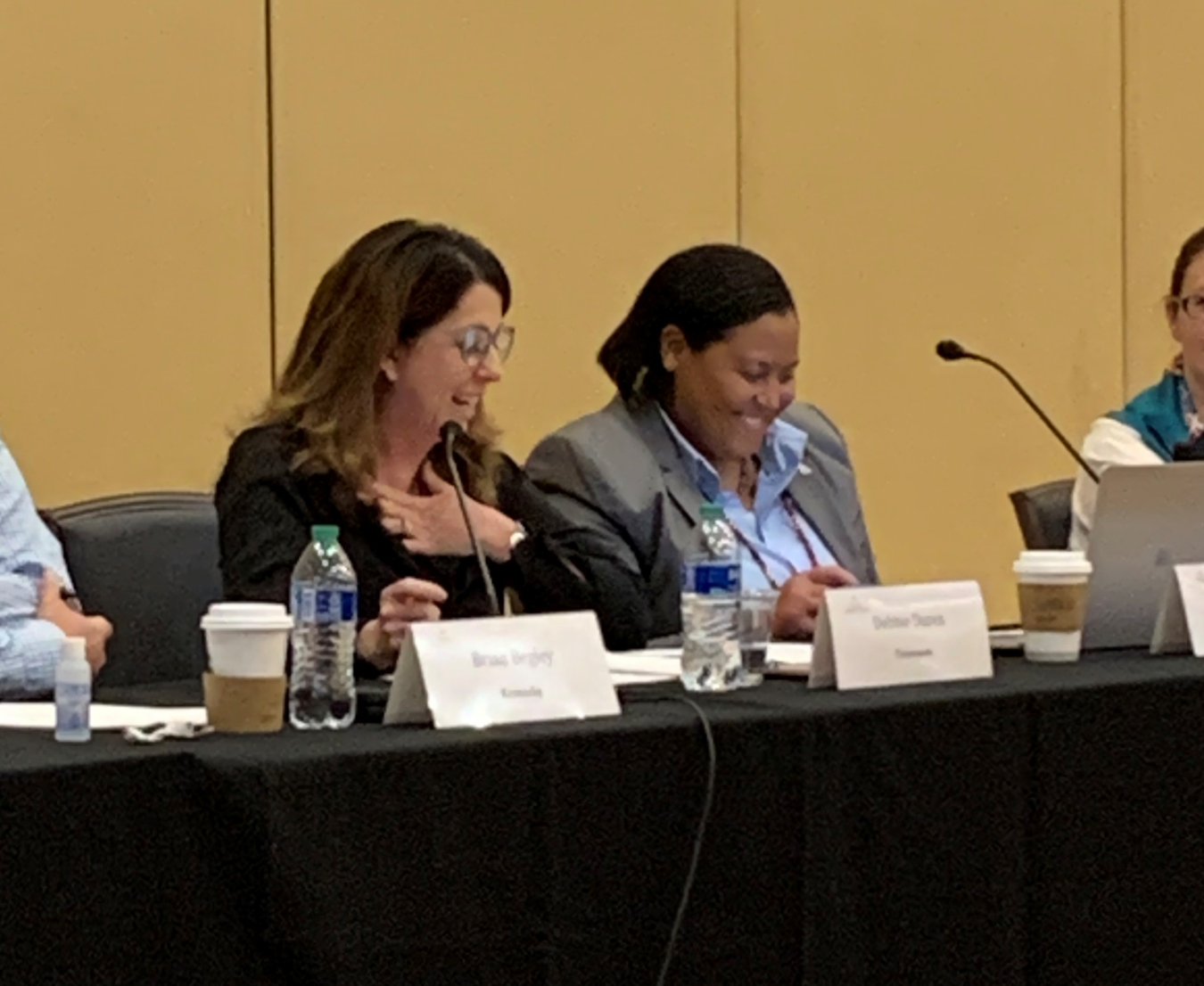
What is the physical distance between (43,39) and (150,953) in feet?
7.76

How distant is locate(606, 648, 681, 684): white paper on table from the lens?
2400 mm

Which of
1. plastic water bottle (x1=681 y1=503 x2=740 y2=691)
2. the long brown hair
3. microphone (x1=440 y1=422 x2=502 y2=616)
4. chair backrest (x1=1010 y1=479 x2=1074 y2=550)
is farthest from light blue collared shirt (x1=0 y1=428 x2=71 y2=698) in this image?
chair backrest (x1=1010 y1=479 x2=1074 y2=550)

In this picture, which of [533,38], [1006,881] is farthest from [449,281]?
[533,38]

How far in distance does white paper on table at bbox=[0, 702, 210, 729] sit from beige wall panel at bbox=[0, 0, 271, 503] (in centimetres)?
Result: 168

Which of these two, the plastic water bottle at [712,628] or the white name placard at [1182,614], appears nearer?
the plastic water bottle at [712,628]

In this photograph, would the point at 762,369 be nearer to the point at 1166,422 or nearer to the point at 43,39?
the point at 1166,422

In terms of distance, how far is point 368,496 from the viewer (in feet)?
8.87

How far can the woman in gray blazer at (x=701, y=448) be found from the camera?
3064mm

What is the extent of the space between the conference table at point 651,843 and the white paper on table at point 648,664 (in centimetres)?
19

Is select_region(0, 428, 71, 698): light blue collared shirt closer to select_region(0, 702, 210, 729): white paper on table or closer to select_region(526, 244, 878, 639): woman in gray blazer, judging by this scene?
select_region(0, 702, 210, 729): white paper on table

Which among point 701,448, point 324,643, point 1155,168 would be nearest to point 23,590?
point 324,643

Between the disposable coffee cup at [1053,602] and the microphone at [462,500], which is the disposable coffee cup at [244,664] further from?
the disposable coffee cup at [1053,602]

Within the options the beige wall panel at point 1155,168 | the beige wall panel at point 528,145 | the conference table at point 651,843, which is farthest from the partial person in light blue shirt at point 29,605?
the beige wall panel at point 1155,168

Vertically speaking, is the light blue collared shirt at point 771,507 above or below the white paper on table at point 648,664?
above
